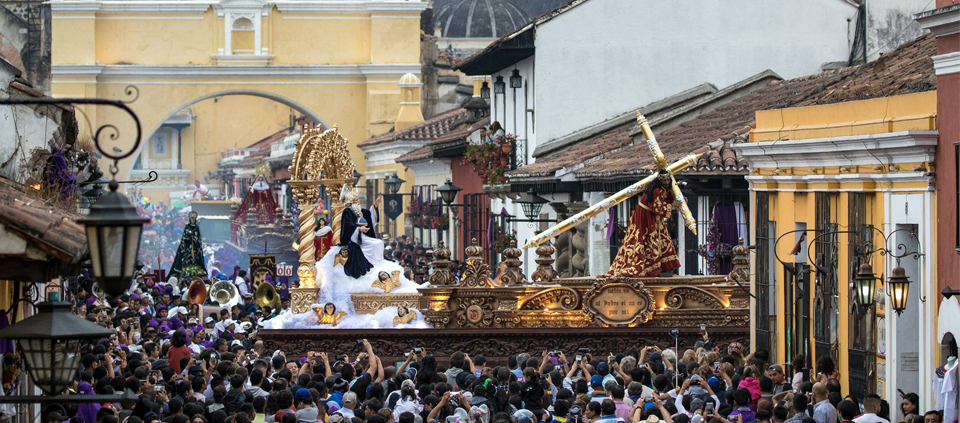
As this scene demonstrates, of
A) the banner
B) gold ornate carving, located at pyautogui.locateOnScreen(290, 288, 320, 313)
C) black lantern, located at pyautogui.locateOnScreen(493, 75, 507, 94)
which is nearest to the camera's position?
gold ornate carving, located at pyautogui.locateOnScreen(290, 288, 320, 313)

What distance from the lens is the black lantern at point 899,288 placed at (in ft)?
38.0

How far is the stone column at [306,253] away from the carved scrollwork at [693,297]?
4.68 meters

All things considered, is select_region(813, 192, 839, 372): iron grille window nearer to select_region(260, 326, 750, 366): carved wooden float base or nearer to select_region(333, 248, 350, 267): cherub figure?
select_region(260, 326, 750, 366): carved wooden float base

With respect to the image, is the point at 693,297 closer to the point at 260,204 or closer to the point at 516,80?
the point at 516,80

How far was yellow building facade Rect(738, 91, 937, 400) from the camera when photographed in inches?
485

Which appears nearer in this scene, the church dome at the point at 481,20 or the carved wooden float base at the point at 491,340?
the carved wooden float base at the point at 491,340

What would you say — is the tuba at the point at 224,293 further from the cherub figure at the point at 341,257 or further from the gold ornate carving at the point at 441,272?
the gold ornate carving at the point at 441,272

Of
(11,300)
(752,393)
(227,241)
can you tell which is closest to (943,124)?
(752,393)

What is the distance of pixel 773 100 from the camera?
21.8m

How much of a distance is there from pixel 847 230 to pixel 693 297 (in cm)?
522

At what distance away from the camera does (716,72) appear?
88.3 feet

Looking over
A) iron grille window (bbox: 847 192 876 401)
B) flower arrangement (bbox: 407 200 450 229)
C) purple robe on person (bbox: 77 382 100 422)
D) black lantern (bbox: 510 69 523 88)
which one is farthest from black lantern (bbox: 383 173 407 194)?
purple robe on person (bbox: 77 382 100 422)

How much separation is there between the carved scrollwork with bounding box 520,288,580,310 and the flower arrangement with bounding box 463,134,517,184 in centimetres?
1075

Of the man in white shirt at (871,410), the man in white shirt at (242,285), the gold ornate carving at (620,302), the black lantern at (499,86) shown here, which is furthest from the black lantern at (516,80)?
the man in white shirt at (871,410)
